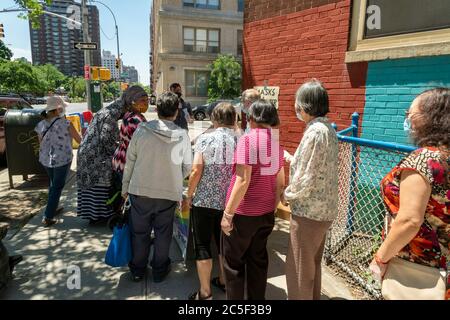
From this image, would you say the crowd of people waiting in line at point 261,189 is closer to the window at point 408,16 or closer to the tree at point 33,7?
the window at point 408,16

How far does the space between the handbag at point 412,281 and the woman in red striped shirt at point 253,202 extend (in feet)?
2.97

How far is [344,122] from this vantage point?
4148 mm

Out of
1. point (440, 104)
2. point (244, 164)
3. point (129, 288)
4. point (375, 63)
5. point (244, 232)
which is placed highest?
point (375, 63)

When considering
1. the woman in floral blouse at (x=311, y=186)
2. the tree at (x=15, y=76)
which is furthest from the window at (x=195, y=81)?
the tree at (x=15, y=76)

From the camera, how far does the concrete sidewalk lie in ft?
9.15

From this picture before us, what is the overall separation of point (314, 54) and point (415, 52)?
4.31ft

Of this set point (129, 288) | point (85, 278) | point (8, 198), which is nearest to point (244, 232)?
point (129, 288)

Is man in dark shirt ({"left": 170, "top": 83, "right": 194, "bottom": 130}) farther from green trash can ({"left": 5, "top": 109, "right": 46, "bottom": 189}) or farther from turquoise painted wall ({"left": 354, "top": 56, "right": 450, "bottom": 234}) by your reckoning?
turquoise painted wall ({"left": 354, "top": 56, "right": 450, "bottom": 234})

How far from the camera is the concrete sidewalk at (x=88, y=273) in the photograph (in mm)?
2789

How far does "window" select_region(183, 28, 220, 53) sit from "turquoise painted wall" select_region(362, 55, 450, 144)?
28973 millimetres

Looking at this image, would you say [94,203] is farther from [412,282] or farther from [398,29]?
[398,29]

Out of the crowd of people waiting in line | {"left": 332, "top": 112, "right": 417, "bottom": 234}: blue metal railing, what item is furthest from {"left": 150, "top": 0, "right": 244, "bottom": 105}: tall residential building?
the crowd of people waiting in line

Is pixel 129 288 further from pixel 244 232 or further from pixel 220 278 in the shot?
pixel 244 232

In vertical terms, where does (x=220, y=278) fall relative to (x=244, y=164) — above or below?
below
